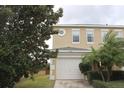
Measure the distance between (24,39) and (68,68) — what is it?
8.23 m

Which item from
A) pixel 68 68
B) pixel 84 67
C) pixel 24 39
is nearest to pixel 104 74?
pixel 84 67

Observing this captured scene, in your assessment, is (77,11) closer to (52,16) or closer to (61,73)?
(61,73)

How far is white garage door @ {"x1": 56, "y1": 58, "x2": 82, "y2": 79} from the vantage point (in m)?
20.4

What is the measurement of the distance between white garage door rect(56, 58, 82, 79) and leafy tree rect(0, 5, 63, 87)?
694cm

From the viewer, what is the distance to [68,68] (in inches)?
811

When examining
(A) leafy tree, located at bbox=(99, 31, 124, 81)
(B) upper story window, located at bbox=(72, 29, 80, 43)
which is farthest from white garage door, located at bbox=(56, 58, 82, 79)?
(A) leafy tree, located at bbox=(99, 31, 124, 81)

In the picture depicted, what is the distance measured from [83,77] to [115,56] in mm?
4928

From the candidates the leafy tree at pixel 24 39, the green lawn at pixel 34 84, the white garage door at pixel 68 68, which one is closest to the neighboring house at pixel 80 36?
the white garage door at pixel 68 68

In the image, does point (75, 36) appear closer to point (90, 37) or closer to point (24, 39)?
point (90, 37)

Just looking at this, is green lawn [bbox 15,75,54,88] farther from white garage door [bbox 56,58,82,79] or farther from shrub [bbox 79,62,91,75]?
shrub [bbox 79,62,91,75]

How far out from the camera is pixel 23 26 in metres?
13.2

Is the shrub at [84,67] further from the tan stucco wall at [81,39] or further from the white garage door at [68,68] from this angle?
the tan stucco wall at [81,39]
